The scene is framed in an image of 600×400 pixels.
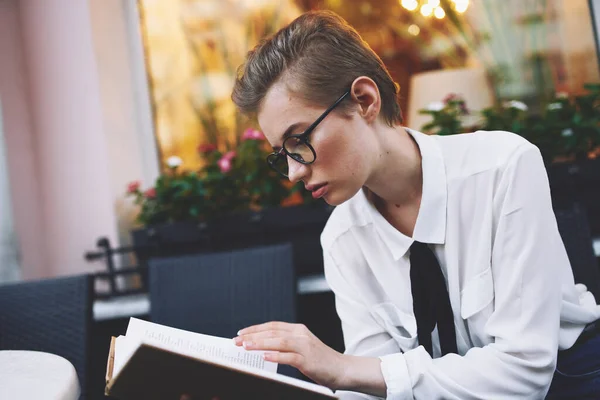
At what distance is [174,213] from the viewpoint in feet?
7.54

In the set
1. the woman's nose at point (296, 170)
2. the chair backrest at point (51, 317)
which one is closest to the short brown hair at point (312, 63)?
the woman's nose at point (296, 170)

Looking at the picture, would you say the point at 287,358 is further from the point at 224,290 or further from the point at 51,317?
the point at 51,317

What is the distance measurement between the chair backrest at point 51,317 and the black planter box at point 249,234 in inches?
24.9

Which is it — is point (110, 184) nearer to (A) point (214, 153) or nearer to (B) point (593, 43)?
(A) point (214, 153)

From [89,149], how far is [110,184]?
0.68ft

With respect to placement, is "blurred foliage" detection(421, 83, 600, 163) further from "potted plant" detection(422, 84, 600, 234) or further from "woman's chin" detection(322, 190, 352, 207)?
"woman's chin" detection(322, 190, 352, 207)

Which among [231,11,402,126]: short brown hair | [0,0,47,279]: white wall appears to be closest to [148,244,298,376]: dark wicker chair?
[231,11,402,126]: short brown hair

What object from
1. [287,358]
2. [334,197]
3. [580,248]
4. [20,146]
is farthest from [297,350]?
[20,146]

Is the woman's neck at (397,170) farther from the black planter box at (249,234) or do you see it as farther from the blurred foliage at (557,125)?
the blurred foliage at (557,125)

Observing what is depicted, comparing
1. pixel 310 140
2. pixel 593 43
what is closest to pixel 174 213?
pixel 310 140

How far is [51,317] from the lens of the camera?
163 cm

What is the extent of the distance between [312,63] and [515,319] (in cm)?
62

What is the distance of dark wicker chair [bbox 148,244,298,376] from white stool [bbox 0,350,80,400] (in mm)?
565

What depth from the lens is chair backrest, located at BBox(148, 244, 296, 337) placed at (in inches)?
64.4
